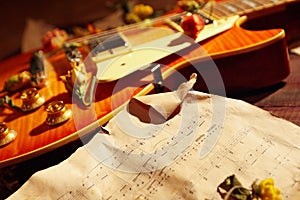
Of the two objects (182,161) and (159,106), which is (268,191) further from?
(159,106)

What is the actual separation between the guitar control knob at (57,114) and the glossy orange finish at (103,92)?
10 millimetres

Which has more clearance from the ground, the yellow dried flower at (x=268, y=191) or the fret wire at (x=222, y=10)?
the fret wire at (x=222, y=10)

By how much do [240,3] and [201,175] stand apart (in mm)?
637

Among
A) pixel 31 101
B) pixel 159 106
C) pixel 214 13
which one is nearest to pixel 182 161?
pixel 159 106

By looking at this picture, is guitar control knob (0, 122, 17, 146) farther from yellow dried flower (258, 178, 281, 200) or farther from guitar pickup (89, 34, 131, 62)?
yellow dried flower (258, 178, 281, 200)

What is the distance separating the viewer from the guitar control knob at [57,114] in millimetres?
744

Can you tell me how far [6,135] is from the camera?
73cm

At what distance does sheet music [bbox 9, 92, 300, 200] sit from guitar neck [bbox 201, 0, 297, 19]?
390 mm

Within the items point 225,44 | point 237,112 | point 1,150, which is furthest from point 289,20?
point 1,150

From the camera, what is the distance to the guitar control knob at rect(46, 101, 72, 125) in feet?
2.44

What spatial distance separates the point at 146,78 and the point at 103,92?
98 millimetres

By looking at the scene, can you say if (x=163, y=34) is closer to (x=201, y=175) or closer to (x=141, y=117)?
(x=141, y=117)

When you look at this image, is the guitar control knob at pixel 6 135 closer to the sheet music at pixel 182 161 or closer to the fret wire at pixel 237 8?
the sheet music at pixel 182 161

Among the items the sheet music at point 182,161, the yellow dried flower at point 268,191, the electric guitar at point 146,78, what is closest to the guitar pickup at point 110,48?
the electric guitar at point 146,78
